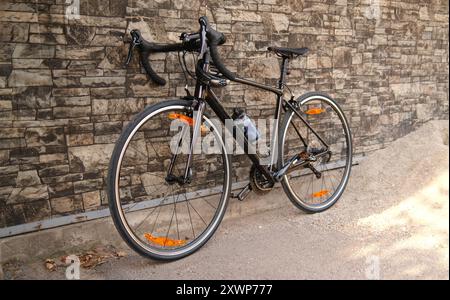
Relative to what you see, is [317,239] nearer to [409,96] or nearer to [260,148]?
[260,148]

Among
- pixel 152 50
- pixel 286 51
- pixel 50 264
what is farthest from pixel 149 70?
pixel 50 264

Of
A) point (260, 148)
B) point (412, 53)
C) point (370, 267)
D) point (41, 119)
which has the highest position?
point (412, 53)

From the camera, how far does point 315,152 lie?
3598mm

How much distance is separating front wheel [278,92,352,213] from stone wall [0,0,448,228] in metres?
0.26

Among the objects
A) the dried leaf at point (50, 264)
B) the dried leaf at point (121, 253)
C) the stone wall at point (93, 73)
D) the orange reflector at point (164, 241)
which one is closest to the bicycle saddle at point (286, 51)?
the stone wall at point (93, 73)

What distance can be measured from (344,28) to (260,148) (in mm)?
1492

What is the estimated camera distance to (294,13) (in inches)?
143

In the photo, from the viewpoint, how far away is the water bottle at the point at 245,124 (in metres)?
3.00

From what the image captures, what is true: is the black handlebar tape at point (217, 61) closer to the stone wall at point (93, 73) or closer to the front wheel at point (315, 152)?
the stone wall at point (93, 73)

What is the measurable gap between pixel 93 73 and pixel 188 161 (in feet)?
2.60

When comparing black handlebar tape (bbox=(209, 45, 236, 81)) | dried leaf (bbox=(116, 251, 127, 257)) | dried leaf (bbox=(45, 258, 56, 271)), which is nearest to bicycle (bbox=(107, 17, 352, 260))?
black handlebar tape (bbox=(209, 45, 236, 81))

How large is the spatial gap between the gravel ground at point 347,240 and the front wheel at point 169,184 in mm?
170

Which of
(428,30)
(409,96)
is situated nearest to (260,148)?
(409,96)
